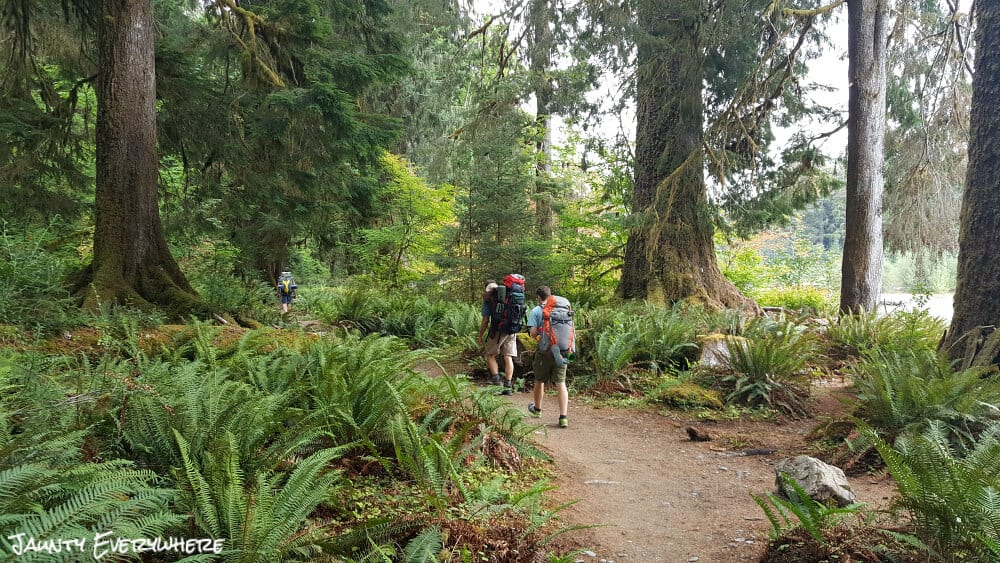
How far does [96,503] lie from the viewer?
2.08 m

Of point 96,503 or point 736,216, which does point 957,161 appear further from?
point 96,503

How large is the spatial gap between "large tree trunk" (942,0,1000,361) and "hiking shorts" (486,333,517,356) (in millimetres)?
5226

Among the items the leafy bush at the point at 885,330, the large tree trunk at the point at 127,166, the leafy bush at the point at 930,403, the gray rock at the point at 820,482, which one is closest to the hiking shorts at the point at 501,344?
the large tree trunk at the point at 127,166

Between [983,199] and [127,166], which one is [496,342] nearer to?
[127,166]

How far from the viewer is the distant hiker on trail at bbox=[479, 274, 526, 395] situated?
7758 millimetres

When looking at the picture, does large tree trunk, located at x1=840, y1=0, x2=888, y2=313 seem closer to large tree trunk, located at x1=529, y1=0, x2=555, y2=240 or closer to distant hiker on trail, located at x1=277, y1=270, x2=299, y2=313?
large tree trunk, located at x1=529, y1=0, x2=555, y2=240

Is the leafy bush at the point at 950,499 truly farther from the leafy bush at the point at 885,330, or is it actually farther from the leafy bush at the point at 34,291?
the leafy bush at the point at 34,291

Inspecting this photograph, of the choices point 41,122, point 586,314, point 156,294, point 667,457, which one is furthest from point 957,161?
point 41,122

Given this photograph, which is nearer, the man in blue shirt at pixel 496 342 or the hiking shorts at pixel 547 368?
the hiking shorts at pixel 547 368

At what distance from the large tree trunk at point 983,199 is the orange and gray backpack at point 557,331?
4251 millimetres

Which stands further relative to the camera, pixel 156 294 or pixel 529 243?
pixel 529 243

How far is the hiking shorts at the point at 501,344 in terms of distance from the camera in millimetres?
7938

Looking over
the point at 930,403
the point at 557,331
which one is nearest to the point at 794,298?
the point at 930,403

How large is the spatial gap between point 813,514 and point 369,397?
9.98 ft
